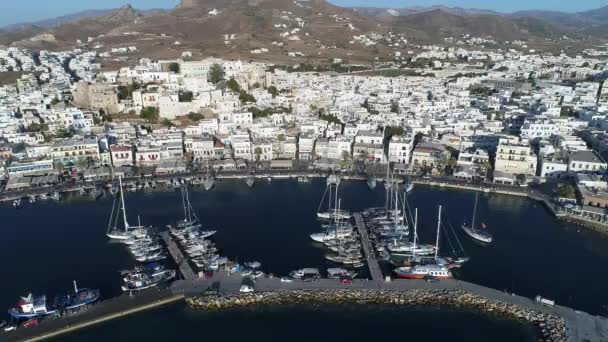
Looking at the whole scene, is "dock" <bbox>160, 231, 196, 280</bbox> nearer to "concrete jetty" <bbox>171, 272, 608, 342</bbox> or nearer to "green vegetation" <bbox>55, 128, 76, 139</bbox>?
"concrete jetty" <bbox>171, 272, 608, 342</bbox>

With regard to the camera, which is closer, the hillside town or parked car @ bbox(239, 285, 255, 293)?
parked car @ bbox(239, 285, 255, 293)

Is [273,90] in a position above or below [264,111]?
above

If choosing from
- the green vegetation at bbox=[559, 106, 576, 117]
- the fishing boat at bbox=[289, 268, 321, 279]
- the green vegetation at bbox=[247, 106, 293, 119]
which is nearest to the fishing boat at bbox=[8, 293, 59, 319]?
the fishing boat at bbox=[289, 268, 321, 279]

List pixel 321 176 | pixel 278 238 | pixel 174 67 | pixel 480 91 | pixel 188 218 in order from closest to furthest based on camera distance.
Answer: pixel 278 238
pixel 188 218
pixel 321 176
pixel 174 67
pixel 480 91

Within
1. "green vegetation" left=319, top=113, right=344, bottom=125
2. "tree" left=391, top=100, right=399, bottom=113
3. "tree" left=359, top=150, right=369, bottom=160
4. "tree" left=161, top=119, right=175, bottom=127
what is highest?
"tree" left=391, top=100, right=399, bottom=113

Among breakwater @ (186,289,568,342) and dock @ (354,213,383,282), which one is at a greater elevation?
dock @ (354,213,383,282)

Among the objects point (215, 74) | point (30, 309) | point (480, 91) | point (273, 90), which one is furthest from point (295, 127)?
point (480, 91)

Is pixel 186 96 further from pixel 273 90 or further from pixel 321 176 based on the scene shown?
pixel 321 176
